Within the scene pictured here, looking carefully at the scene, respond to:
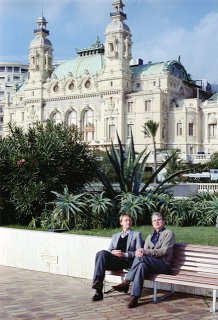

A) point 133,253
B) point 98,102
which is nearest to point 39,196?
point 133,253

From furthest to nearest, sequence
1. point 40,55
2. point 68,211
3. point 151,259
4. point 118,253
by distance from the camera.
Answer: point 40,55, point 68,211, point 118,253, point 151,259

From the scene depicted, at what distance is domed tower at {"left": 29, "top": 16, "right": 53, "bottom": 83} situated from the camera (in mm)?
84688

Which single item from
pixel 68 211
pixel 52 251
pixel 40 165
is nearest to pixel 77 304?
pixel 52 251

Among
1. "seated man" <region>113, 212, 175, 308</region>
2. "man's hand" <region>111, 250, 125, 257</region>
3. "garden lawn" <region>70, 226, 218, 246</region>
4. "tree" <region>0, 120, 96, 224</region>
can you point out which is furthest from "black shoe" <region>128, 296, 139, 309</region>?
"tree" <region>0, 120, 96, 224</region>

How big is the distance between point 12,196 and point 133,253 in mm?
6569

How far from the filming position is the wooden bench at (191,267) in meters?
6.77

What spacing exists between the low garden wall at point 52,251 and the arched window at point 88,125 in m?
67.1

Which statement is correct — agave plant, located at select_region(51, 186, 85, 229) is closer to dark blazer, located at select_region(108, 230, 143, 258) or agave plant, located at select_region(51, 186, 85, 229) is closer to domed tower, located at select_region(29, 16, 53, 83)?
dark blazer, located at select_region(108, 230, 143, 258)

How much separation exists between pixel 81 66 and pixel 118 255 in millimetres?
78342

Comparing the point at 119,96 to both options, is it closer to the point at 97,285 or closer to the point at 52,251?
the point at 52,251

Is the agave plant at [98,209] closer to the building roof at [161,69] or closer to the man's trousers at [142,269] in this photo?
the man's trousers at [142,269]

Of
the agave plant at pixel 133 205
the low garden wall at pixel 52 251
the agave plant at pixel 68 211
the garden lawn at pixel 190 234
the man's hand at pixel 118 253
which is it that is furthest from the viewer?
the agave plant at pixel 133 205

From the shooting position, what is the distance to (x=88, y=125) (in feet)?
255

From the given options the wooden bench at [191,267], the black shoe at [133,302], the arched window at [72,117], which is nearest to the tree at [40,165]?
the wooden bench at [191,267]
